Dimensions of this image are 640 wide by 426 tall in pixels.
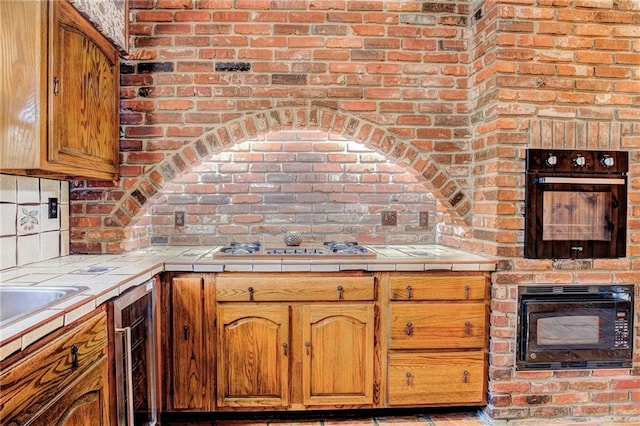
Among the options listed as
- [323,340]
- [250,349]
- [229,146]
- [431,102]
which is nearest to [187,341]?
Answer: [250,349]

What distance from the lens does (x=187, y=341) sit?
2.14m

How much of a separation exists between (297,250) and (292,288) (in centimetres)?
32

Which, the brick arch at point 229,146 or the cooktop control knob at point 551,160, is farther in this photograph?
the brick arch at point 229,146

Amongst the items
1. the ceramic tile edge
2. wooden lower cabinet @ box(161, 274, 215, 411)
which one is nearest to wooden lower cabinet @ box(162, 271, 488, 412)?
wooden lower cabinet @ box(161, 274, 215, 411)

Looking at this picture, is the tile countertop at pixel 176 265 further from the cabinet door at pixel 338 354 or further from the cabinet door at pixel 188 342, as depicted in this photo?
the cabinet door at pixel 338 354

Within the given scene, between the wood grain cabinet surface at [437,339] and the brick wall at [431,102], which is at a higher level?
the brick wall at [431,102]

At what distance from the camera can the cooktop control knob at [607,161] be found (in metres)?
2.17

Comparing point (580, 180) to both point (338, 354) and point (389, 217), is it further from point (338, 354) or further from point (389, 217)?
point (338, 354)

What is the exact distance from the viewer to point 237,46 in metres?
2.44

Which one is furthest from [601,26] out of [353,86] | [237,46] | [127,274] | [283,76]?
[127,274]

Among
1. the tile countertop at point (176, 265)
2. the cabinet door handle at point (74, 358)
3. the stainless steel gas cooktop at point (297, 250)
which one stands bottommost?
the cabinet door handle at point (74, 358)

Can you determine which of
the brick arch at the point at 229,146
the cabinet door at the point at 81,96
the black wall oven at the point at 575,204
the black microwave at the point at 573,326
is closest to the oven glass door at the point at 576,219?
the black wall oven at the point at 575,204

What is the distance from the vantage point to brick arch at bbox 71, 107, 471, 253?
2414 millimetres

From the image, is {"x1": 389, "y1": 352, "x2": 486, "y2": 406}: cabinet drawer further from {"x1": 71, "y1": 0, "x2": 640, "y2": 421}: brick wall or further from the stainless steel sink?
the stainless steel sink
